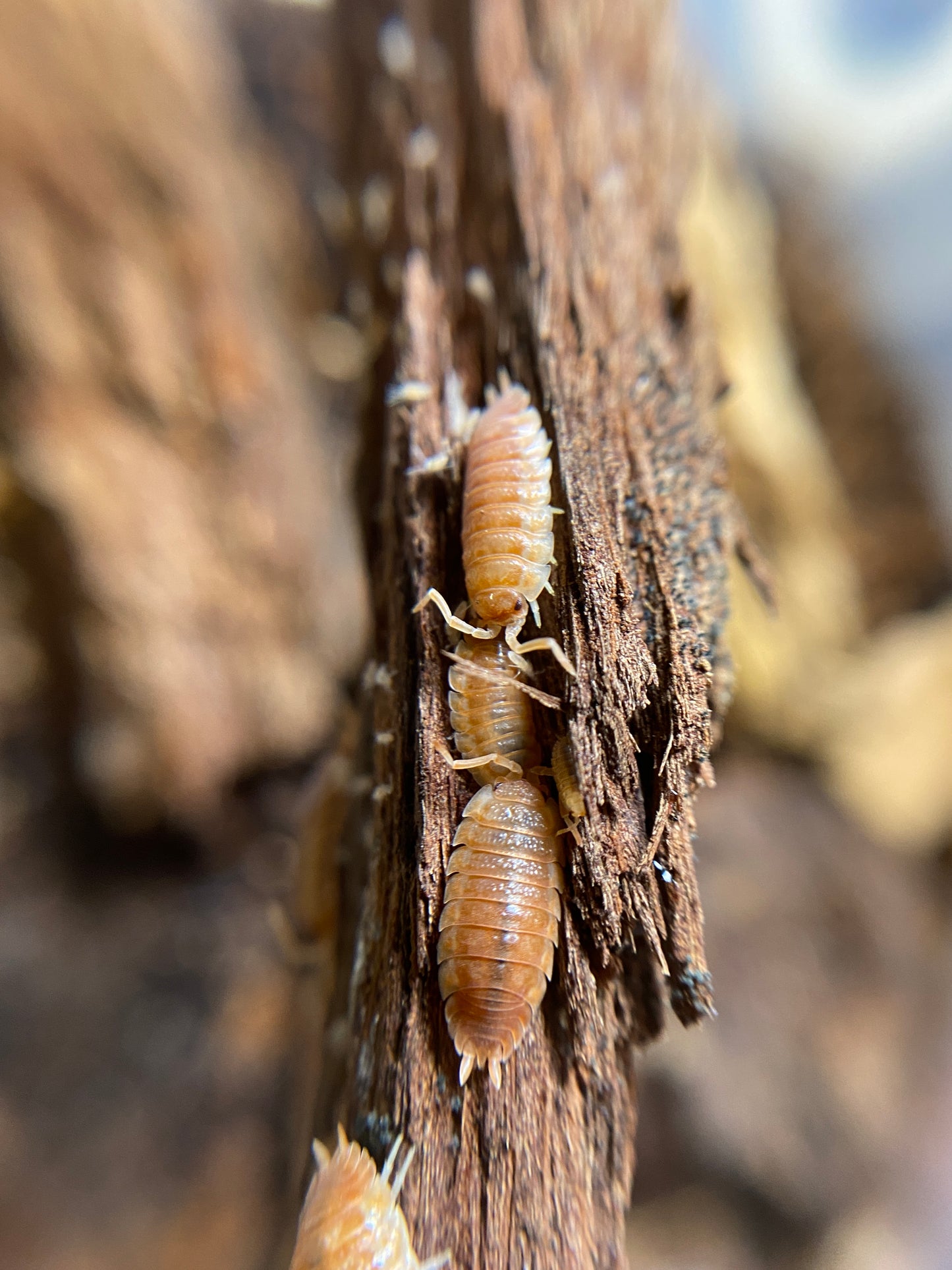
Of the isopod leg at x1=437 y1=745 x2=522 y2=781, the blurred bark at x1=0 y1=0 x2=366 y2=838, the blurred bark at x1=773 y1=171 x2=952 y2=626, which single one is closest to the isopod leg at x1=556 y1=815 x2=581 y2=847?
the isopod leg at x1=437 y1=745 x2=522 y2=781

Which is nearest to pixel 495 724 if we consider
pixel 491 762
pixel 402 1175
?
pixel 491 762

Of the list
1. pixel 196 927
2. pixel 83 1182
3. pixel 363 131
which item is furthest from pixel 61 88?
pixel 83 1182

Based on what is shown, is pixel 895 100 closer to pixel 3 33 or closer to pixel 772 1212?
pixel 3 33

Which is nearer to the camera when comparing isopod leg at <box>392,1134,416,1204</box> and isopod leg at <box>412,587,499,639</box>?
isopod leg at <box>392,1134,416,1204</box>

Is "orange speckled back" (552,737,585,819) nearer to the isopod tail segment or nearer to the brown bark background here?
the brown bark background

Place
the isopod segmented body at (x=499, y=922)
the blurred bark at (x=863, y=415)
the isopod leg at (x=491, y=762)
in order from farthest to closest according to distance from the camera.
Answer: the blurred bark at (x=863, y=415), the isopod leg at (x=491, y=762), the isopod segmented body at (x=499, y=922)

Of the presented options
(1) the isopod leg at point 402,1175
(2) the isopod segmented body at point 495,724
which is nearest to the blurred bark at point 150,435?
(2) the isopod segmented body at point 495,724

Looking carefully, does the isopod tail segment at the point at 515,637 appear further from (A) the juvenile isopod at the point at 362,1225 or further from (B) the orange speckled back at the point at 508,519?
(A) the juvenile isopod at the point at 362,1225
